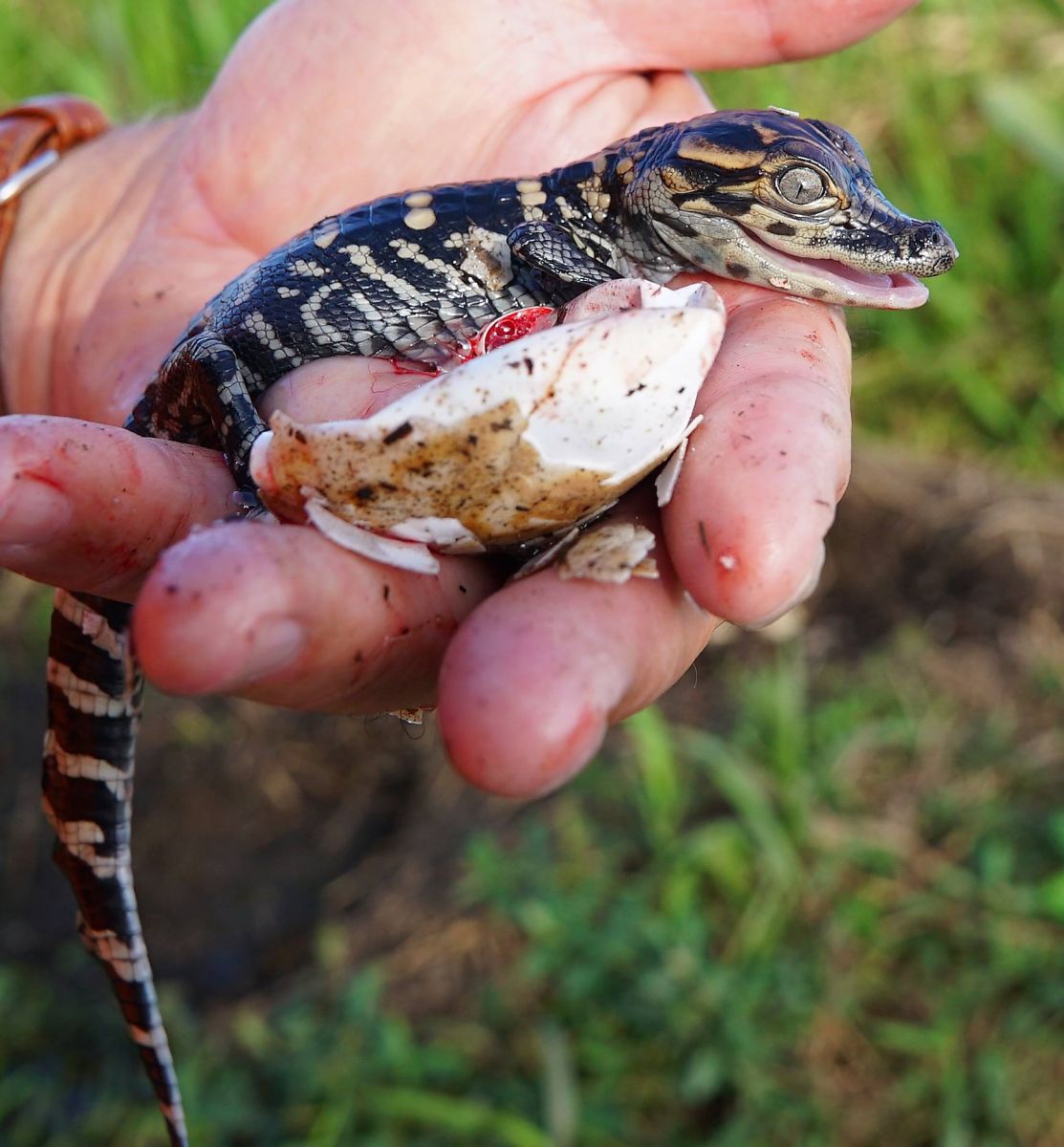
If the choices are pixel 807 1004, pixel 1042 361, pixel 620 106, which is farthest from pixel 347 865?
pixel 1042 361

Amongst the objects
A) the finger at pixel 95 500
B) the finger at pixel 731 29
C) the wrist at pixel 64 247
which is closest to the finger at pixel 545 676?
the finger at pixel 95 500

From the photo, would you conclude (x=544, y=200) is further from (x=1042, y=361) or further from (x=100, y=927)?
(x=1042, y=361)

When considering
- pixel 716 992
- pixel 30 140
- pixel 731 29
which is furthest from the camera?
pixel 30 140

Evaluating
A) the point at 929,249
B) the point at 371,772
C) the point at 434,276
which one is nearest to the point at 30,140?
the point at 434,276

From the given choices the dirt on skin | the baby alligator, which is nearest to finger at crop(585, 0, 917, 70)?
the baby alligator

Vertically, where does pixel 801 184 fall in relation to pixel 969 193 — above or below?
above

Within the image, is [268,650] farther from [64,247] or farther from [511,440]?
[64,247]

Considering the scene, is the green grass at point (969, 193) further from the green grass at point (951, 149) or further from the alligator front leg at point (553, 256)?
the alligator front leg at point (553, 256)
